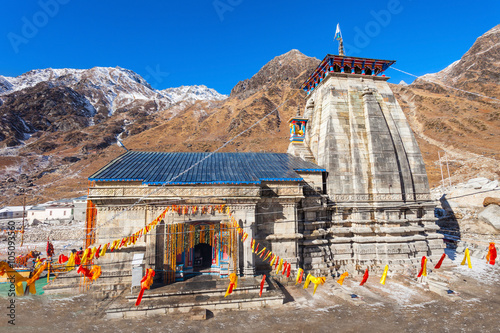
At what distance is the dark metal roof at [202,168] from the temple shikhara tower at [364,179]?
7.39ft

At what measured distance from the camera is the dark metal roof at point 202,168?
14734 millimetres

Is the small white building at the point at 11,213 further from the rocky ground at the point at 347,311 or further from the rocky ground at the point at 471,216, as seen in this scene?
the rocky ground at the point at 471,216

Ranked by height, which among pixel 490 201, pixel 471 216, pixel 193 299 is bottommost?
pixel 193 299

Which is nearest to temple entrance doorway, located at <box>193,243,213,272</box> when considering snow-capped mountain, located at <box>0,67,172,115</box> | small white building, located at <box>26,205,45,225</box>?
small white building, located at <box>26,205,45,225</box>

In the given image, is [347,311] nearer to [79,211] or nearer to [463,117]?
[79,211]

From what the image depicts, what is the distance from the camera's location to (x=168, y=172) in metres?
15.7

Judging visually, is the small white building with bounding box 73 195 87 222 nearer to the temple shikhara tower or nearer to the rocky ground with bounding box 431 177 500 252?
the temple shikhara tower

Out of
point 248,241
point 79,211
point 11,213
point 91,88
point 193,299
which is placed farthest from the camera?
point 91,88

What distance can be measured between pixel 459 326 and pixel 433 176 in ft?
170

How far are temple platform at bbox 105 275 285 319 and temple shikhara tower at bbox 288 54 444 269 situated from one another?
16.0 feet

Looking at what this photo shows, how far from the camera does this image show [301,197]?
53.3 feet

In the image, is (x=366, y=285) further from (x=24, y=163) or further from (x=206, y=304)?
(x=24, y=163)

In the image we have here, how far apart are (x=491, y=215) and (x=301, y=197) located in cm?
2154

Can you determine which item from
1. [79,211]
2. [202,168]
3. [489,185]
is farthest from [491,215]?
[79,211]
